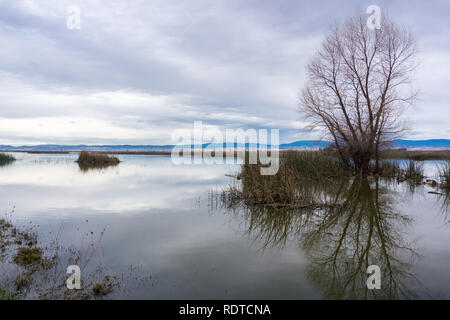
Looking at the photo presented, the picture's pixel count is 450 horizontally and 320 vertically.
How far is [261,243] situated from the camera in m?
5.76

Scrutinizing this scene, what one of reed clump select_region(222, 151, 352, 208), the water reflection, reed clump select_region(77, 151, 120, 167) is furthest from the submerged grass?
reed clump select_region(77, 151, 120, 167)

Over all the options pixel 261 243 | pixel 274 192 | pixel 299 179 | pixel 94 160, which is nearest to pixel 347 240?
pixel 261 243

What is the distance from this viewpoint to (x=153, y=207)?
9.55 m

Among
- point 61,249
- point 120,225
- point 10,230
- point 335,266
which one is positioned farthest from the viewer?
point 120,225

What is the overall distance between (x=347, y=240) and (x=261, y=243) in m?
1.67

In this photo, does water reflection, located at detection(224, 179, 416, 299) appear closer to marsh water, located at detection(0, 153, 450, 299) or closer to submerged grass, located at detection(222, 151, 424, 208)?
marsh water, located at detection(0, 153, 450, 299)

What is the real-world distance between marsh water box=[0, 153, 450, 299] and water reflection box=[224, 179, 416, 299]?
0.02 metres

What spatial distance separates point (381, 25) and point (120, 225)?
16584mm

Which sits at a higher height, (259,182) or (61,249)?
(259,182)

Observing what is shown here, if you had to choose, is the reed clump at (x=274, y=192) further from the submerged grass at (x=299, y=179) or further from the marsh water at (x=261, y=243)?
the marsh water at (x=261, y=243)

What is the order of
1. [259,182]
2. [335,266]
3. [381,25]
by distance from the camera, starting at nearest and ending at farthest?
[335,266], [259,182], [381,25]

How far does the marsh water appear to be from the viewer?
3920 millimetres
